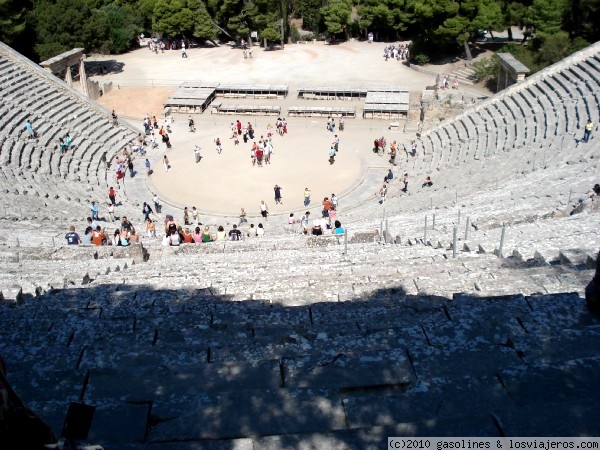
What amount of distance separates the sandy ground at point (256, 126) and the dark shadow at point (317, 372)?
52.8 ft

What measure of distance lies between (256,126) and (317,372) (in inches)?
1103

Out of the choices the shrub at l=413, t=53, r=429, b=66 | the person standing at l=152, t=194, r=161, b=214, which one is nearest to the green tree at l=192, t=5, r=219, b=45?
the shrub at l=413, t=53, r=429, b=66

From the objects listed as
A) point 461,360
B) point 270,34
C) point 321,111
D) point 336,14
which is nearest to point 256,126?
point 321,111

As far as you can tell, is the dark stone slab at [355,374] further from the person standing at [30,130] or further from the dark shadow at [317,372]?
the person standing at [30,130]

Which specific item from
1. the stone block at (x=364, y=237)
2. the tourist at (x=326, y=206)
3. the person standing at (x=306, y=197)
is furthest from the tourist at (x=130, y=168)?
the stone block at (x=364, y=237)

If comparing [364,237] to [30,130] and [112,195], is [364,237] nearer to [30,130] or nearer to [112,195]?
[112,195]

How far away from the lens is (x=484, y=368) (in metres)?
4.62

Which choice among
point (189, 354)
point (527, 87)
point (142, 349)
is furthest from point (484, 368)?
point (527, 87)

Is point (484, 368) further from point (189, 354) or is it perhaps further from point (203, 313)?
point (203, 313)

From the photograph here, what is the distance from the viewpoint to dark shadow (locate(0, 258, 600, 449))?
154 inches

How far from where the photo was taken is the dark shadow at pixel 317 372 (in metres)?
3.91

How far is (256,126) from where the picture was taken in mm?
31891

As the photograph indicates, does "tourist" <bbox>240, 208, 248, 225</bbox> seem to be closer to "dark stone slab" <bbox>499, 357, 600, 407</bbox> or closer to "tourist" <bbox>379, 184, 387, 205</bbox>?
"tourist" <bbox>379, 184, 387, 205</bbox>

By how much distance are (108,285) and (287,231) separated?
10.0 m
